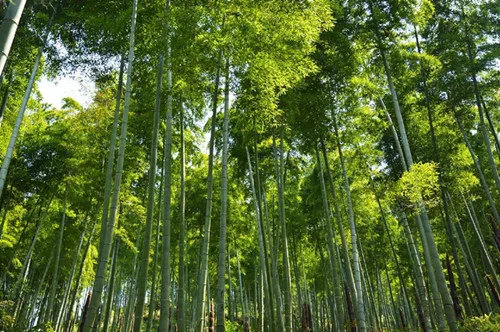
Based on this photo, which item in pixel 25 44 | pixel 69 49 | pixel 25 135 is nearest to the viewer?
pixel 25 44

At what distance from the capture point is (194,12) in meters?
4.55

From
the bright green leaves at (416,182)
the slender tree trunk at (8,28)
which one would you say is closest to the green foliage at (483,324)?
the bright green leaves at (416,182)

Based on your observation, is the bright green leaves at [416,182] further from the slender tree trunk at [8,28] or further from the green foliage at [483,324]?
the slender tree trunk at [8,28]

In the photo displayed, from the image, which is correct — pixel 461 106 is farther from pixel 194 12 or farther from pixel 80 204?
pixel 80 204

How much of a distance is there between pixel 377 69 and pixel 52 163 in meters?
7.40

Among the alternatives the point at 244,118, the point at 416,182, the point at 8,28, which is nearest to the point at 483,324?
the point at 416,182

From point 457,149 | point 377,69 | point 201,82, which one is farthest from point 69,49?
point 457,149

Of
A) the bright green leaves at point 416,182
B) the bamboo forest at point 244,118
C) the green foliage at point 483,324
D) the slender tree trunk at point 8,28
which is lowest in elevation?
the green foliage at point 483,324

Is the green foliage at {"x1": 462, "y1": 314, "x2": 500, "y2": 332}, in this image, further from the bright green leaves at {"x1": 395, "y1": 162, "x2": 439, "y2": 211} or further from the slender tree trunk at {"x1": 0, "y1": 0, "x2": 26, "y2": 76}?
the slender tree trunk at {"x1": 0, "y1": 0, "x2": 26, "y2": 76}

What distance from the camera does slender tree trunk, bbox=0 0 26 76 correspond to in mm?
1708

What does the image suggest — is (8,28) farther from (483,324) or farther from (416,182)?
(483,324)

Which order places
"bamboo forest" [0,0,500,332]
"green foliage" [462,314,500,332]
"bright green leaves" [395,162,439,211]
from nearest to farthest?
"bamboo forest" [0,0,500,332], "bright green leaves" [395,162,439,211], "green foliage" [462,314,500,332]

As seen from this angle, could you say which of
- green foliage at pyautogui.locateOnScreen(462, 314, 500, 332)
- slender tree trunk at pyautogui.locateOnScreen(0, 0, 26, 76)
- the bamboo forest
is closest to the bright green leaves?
the bamboo forest

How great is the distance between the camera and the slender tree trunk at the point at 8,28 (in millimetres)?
1708
